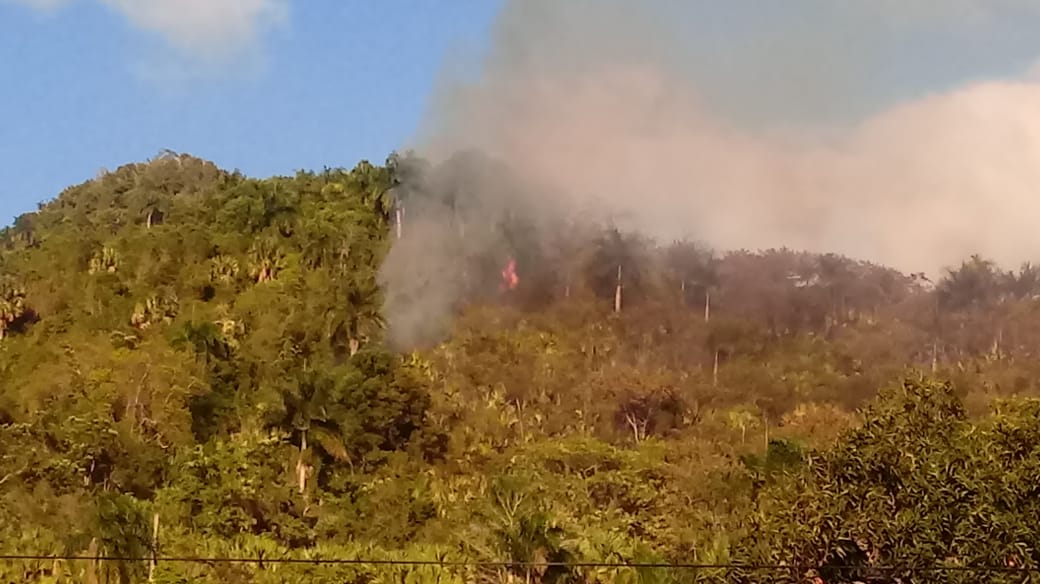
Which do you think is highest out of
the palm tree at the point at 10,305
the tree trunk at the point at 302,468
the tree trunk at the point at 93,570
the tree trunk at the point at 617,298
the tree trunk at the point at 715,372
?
the tree trunk at the point at 617,298

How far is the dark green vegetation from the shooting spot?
20266 mm

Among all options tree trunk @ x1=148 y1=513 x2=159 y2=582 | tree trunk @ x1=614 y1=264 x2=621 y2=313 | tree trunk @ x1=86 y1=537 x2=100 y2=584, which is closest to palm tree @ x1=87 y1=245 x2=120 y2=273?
tree trunk @ x1=614 y1=264 x2=621 y2=313

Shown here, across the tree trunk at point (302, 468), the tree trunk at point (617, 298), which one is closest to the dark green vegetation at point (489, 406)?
the tree trunk at point (302, 468)

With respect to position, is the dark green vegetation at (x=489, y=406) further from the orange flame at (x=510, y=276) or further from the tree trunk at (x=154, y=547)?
the orange flame at (x=510, y=276)

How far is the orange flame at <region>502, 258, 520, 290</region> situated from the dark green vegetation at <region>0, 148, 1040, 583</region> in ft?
1.34

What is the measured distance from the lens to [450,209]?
6209cm

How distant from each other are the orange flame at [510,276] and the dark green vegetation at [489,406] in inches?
16.0

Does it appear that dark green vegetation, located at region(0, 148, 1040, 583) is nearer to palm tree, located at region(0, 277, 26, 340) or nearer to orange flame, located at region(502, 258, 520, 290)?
palm tree, located at region(0, 277, 26, 340)

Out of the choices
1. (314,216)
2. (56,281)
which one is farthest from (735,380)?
(56,281)

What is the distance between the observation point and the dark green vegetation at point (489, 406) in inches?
798

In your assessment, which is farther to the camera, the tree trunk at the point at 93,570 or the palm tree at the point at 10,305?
the palm tree at the point at 10,305

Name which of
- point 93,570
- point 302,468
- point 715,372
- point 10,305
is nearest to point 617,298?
point 715,372

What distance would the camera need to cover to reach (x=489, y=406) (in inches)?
1907

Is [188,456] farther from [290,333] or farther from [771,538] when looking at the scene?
[771,538]
